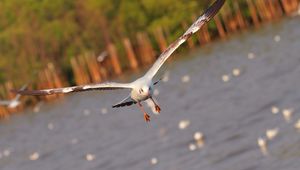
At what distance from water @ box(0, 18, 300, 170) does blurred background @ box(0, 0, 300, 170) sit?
0.44 feet

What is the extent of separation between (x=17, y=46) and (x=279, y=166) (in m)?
90.4

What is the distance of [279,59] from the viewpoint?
57.4m

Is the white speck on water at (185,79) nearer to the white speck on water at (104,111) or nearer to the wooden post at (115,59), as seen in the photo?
the white speck on water at (104,111)

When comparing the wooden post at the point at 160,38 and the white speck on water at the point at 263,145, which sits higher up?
the wooden post at the point at 160,38

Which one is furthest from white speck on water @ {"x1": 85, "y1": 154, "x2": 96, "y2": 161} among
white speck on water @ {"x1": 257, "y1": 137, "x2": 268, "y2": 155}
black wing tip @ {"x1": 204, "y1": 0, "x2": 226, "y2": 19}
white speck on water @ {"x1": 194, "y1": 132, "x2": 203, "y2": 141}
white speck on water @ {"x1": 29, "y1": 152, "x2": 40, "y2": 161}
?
black wing tip @ {"x1": 204, "y1": 0, "x2": 226, "y2": 19}

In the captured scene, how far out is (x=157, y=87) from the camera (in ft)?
237

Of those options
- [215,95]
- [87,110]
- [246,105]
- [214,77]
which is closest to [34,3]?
[87,110]

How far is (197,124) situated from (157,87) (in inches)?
1165

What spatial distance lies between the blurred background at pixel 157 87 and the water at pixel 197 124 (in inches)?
5.2

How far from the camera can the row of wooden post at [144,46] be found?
9750 cm

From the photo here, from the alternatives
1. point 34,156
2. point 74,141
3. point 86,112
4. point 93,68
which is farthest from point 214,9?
point 93,68

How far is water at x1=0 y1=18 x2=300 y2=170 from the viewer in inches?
1345

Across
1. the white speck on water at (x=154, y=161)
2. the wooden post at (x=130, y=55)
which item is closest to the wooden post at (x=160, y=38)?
the wooden post at (x=130, y=55)

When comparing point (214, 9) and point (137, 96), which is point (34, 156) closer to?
point (137, 96)
